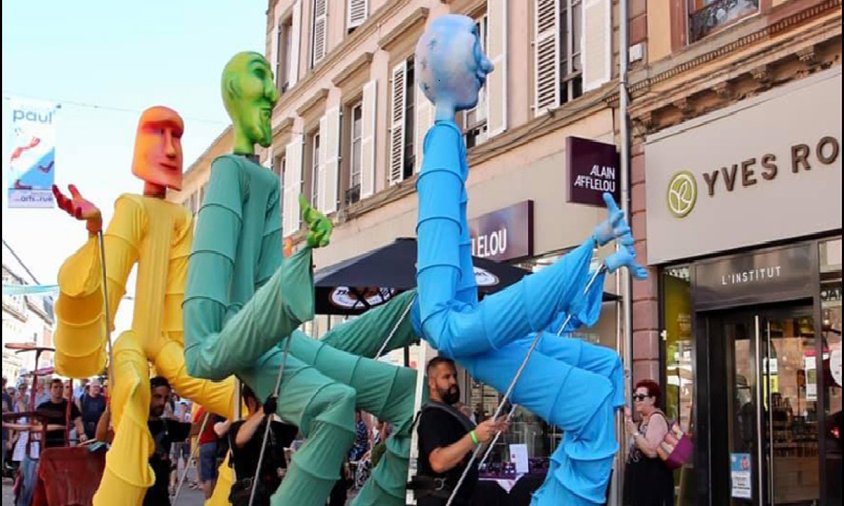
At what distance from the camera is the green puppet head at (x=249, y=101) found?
471 cm

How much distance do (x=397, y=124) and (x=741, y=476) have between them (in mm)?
8851

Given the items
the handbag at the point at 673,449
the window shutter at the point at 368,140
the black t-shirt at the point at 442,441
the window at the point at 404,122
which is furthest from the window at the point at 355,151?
the black t-shirt at the point at 442,441

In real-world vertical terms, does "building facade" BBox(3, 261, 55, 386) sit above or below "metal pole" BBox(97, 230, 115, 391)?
above

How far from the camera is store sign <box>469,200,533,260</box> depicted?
487 inches

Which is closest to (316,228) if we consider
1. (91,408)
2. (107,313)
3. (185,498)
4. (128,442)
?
(128,442)

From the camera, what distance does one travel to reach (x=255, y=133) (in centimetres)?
470

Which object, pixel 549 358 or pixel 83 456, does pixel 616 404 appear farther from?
pixel 83 456

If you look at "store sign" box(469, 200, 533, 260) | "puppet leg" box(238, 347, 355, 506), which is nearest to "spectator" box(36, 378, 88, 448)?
"store sign" box(469, 200, 533, 260)

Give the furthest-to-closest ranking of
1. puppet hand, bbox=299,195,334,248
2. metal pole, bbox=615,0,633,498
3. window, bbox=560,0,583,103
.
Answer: window, bbox=560,0,583,103 < metal pole, bbox=615,0,633,498 < puppet hand, bbox=299,195,334,248

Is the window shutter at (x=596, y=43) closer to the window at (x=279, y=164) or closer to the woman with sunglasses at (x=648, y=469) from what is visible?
the woman with sunglasses at (x=648, y=469)

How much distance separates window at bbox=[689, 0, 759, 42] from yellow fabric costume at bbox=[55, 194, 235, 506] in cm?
645

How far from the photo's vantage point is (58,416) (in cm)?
951

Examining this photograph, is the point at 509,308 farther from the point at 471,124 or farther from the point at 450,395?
the point at 471,124

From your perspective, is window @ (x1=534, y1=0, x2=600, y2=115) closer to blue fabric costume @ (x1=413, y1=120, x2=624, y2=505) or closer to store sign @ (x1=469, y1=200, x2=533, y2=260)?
store sign @ (x1=469, y1=200, x2=533, y2=260)
